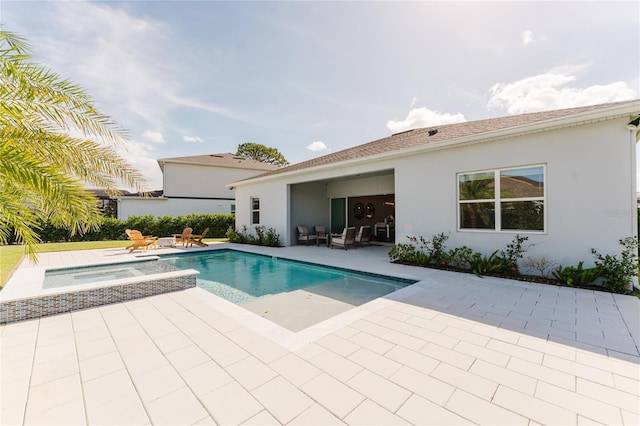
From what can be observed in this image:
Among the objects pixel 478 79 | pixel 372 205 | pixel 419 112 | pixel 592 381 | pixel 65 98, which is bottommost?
pixel 592 381

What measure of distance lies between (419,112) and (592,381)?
60.3ft

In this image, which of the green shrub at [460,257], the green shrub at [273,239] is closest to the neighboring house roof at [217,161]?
the green shrub at [273,239]

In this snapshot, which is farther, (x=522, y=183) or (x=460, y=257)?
(x=460, y=257)

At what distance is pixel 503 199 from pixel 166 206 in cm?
2222

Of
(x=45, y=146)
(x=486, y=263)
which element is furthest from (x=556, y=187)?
(x=45, y=146)

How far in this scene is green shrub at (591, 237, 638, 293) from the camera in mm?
5238

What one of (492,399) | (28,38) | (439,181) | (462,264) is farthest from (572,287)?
(28,38)

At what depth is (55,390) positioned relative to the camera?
95.2 inches

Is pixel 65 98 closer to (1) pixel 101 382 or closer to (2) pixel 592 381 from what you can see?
(1) pixel 101 382

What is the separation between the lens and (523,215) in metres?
6.68

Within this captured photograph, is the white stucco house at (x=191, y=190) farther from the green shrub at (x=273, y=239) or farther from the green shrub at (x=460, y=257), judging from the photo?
the green shrub at (x=460, y=257)

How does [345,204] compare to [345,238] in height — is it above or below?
above

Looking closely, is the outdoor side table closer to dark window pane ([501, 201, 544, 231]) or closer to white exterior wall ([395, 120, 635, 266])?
white exterior wall ([395, 120, 635, 266])

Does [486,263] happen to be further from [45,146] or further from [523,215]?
[45,146]
